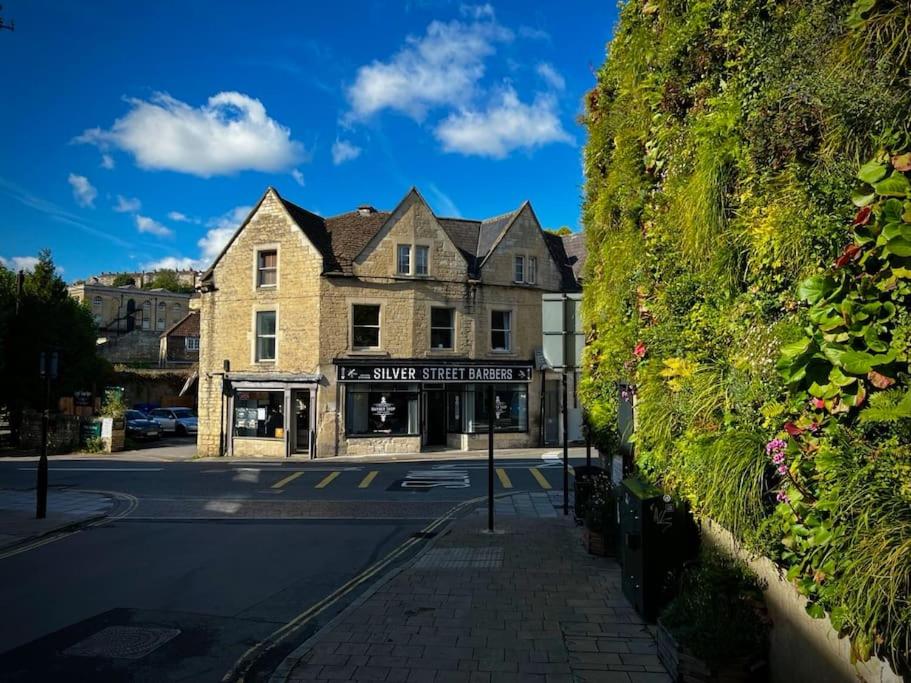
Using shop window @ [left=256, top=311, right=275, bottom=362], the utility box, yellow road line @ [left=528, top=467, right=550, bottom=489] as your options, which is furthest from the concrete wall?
shop window @ [left=256, top=311, right=275, bottom=362]

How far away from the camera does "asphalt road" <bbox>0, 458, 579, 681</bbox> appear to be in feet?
20.1

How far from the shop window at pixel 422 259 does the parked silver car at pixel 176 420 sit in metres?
16.9

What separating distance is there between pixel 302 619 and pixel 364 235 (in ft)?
74.4

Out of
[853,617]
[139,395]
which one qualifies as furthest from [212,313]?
[853,617]

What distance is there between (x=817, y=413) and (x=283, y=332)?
961 inches

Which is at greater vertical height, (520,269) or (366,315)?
(520,269)

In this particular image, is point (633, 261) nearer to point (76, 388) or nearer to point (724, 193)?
point (724, 193)

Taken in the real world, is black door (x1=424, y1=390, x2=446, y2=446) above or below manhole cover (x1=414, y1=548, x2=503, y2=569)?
above

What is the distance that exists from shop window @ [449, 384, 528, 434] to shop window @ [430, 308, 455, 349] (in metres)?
2.28

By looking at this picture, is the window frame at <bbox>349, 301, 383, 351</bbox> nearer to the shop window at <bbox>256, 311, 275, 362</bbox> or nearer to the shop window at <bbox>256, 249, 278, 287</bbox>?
the shop window at <bbox>256, 311, 275, 362</bbox>

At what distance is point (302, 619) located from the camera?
7.09m

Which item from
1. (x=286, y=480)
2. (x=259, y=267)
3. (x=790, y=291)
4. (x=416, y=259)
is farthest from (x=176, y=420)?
(x=790, y=291)

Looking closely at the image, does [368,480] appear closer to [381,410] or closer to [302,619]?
[381,410]

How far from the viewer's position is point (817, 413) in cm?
363
